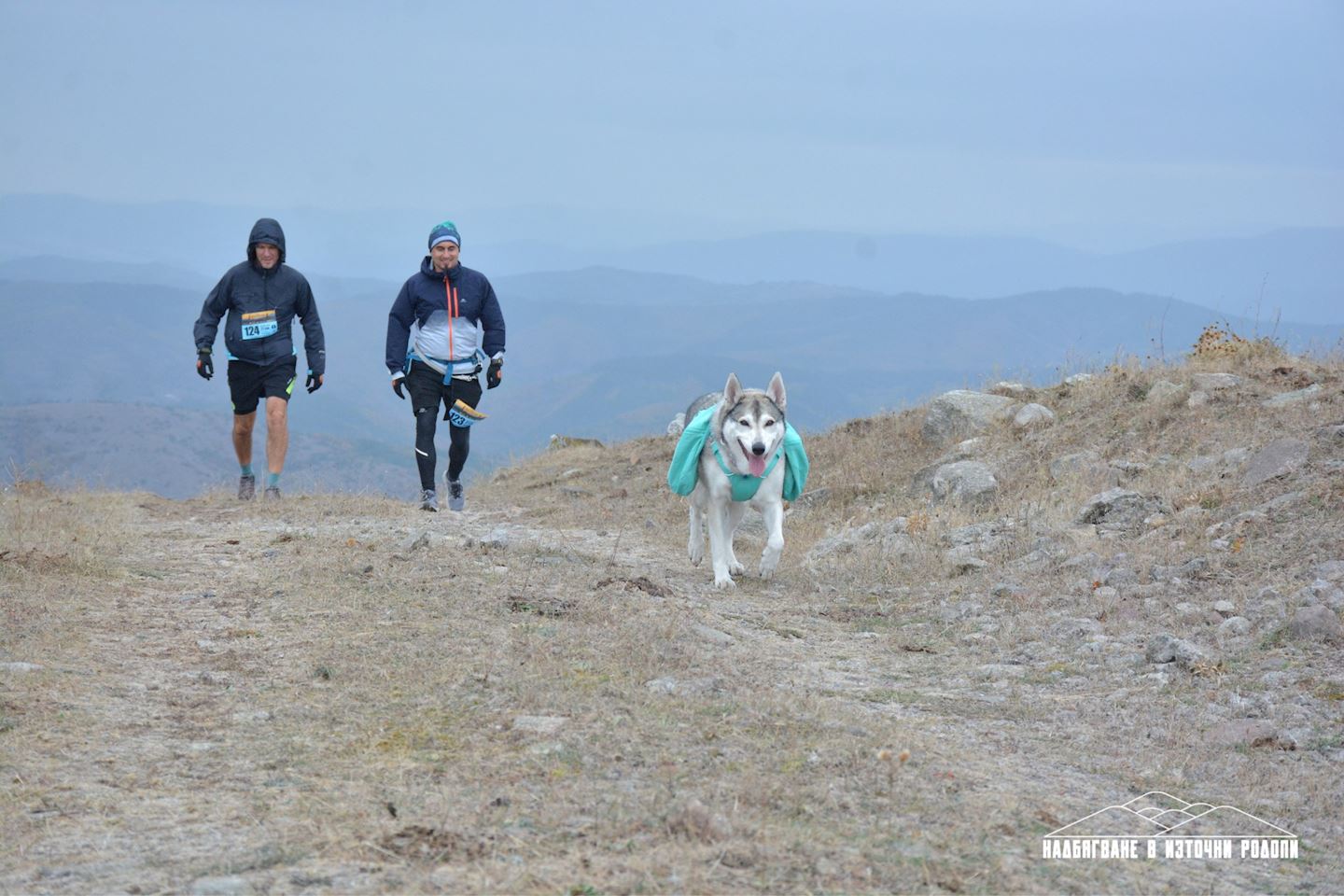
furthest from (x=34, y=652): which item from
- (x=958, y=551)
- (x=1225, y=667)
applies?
(x=958, y=551)

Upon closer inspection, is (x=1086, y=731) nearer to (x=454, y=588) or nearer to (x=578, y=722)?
(x=578, y=722)

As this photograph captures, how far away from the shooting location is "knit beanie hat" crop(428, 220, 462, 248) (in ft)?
39.8

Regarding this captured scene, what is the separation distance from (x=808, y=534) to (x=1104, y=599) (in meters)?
4.48

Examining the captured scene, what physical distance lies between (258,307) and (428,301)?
1920mm

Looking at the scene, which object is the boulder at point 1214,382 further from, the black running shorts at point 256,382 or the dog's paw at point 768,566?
the black running shorts at point 256,382

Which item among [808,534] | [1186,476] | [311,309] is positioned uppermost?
[311,309]

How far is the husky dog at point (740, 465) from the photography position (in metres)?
9.58

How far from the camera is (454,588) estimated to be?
7688 mm

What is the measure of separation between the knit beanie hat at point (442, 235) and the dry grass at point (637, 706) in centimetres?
272

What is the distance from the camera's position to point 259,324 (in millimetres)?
12852

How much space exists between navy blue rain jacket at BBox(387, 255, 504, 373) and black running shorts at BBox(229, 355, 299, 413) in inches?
53.3

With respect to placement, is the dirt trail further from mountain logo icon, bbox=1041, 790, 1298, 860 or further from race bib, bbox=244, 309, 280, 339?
race bib, bbox=244, 309, 280, 339

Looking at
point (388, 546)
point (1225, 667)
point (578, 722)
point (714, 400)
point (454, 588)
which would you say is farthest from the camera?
point (714, 400)

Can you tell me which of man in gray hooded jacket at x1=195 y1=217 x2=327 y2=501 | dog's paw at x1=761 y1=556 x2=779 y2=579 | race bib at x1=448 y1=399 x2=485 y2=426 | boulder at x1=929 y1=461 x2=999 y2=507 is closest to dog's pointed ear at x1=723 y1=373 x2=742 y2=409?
dog's paw at x1=761 y1=556 x2=779 y2=579
